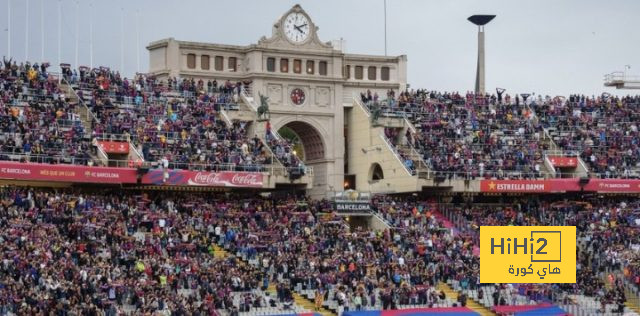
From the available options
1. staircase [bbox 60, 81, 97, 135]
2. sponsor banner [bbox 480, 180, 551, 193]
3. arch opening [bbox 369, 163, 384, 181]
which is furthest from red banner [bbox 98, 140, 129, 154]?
sponsor banner [bbox 480, 180, 551, 193]

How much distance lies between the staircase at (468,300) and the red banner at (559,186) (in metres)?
10.8

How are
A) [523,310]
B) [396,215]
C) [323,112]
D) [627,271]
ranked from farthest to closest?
1. [323,112]
2. [396,215]
3. [627,271]
4. [523,310]

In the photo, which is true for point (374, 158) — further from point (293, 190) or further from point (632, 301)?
point (632, 301)

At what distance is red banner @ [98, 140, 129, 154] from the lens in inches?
2525

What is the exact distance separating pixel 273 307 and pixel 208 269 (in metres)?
3.04

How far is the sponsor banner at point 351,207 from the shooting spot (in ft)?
225

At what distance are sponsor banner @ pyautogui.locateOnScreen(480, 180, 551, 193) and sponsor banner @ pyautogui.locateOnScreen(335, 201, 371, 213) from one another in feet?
22.0

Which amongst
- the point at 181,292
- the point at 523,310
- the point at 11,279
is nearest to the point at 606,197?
the point at 523,310

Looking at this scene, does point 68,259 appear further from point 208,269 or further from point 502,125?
point 502,125

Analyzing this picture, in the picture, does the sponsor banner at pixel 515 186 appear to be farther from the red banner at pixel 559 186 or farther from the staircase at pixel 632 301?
the staircase at pixel 632 301

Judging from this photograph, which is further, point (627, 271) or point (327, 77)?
point (327, 77)

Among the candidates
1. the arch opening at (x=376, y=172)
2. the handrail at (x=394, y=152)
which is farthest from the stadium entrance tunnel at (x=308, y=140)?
the handrail at (x=394, y=152)

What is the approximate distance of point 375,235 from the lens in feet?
217

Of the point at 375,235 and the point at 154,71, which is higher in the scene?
the point at 154,71
